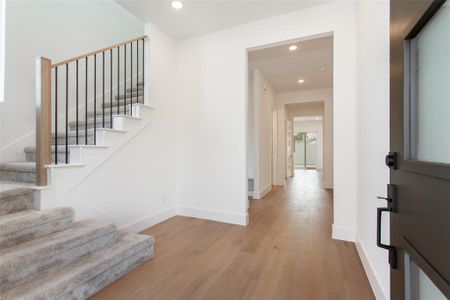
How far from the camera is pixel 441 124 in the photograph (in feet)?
2.39

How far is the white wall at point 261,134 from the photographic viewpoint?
15.7 feet

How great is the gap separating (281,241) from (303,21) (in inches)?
110

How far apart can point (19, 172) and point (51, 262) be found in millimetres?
1253

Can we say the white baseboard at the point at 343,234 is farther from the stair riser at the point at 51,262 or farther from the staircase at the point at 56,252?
the stair riser at the point at 51,262

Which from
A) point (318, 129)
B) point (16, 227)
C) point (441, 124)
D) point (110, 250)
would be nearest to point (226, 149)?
point (110, 250)

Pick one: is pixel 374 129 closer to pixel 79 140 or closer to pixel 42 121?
pixel 42 121

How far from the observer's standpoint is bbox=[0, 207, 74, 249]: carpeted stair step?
160 centimetres

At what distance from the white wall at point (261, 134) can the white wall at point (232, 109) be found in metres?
1.64

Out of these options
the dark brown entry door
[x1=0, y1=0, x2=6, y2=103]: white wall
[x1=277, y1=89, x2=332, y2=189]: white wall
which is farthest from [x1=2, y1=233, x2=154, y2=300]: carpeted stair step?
[x1=277, y1=89, x2=332, y2=189]: white wall

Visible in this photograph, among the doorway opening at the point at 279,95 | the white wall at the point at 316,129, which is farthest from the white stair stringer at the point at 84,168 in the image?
the white wall at the point at 316,129

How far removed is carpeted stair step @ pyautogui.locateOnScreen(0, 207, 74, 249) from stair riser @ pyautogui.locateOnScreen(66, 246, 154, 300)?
0.59m

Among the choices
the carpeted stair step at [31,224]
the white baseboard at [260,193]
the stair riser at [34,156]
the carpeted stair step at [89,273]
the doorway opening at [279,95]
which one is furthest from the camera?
the white baseboard at [260,193]

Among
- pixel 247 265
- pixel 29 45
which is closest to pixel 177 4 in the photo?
pixel 29 45

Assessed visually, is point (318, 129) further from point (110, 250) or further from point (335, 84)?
point (110, 250)
